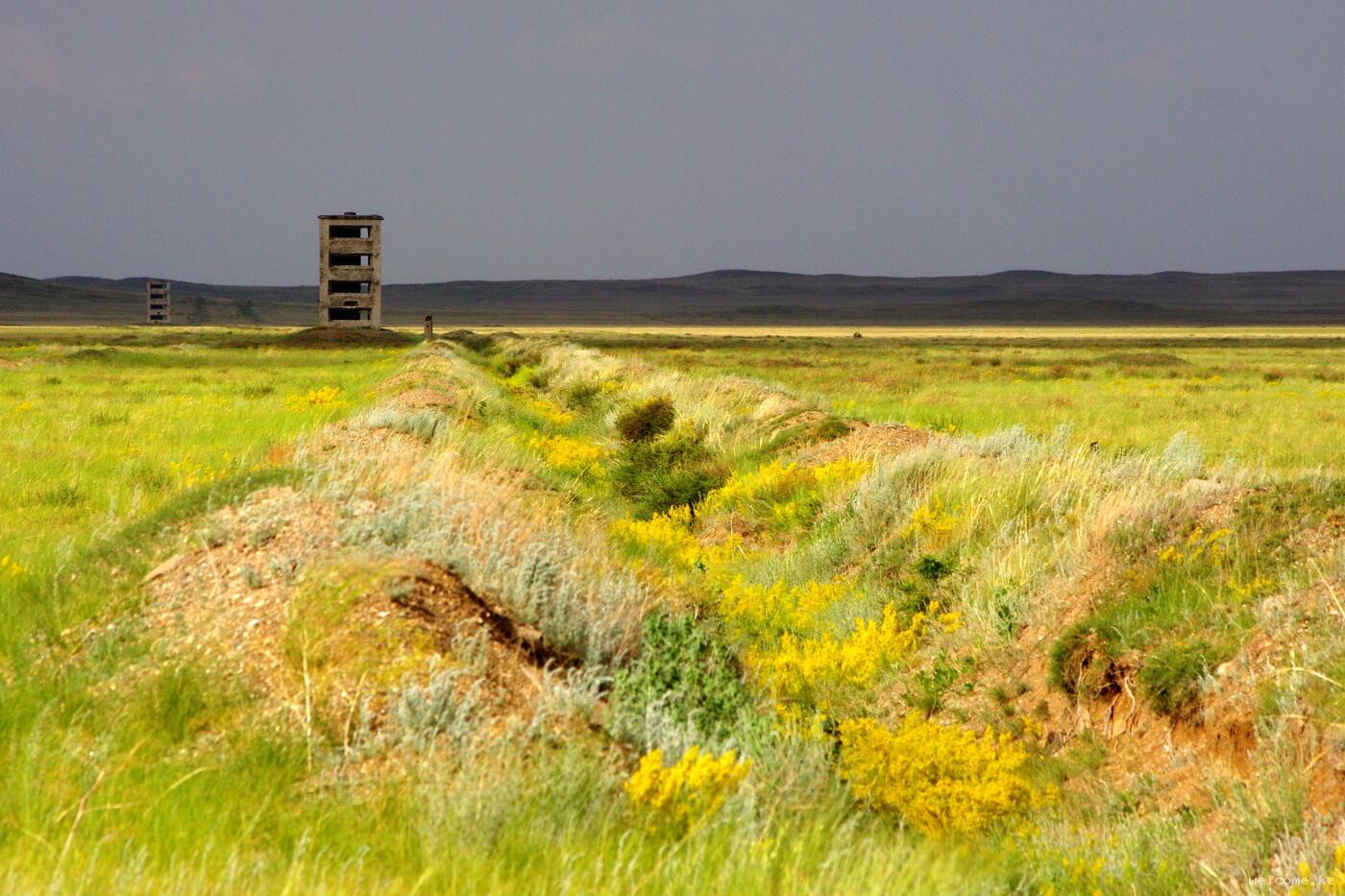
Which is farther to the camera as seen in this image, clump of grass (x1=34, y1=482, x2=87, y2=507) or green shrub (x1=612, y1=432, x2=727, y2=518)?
green shrub (x1=612, y1=432, x2=727, y2=518)

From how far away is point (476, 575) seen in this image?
5.71 meters

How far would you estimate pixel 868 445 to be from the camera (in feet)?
43.6

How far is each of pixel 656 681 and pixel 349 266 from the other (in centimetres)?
5015

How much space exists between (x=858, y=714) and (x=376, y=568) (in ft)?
10.4

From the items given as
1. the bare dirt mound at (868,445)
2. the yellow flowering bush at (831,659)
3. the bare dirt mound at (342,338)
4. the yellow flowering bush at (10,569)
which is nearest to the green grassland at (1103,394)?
the bare dirt mound at (868,445)

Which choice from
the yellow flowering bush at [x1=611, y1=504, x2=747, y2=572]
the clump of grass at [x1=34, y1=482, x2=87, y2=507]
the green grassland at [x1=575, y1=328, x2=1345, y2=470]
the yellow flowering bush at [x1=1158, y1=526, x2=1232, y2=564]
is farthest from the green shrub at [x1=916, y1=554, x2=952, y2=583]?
the clump of grass at [x1=34, y1=482, x2=87, y2=507]

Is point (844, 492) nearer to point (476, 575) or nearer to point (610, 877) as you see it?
point (476, 575)

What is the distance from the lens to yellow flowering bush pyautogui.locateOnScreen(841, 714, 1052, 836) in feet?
16.8

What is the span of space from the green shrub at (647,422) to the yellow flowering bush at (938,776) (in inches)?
466

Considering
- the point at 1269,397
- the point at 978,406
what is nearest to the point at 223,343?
the point at 978,406

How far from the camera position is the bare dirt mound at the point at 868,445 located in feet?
42.5

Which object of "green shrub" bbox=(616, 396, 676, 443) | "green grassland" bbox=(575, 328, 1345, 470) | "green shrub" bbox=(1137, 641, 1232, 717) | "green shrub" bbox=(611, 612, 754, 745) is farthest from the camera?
"green grassland" bbox=(575, 328, 1345, 470)

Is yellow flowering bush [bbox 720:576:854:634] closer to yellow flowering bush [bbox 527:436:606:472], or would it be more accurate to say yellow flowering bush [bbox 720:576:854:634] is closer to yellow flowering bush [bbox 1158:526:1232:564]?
yellow flowering bush [bbox 1158:526:1232:564]

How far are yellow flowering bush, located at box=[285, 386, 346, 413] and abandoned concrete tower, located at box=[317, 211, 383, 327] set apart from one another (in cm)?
3274
